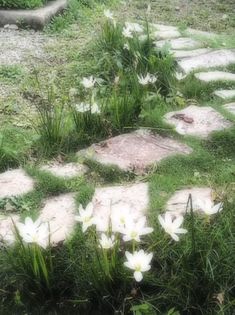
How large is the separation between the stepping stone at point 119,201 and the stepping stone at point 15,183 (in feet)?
1.22

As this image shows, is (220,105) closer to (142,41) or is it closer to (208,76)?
(208,76)

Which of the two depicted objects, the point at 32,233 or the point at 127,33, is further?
the point at 127,33

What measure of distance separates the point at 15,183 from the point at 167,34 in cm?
280

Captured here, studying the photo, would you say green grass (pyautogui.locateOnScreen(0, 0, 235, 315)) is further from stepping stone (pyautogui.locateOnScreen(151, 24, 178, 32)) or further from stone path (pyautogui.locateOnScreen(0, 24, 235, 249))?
A: stepping stone (pyautogui.locateOnScreen(151, 24, 178, 32))

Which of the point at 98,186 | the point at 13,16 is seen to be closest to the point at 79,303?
the point at 98,186

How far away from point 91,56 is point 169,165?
191cm

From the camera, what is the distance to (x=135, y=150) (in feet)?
9.43

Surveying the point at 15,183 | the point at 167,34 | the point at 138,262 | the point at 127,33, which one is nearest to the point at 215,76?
the point at 127,33

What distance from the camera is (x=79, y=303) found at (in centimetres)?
200

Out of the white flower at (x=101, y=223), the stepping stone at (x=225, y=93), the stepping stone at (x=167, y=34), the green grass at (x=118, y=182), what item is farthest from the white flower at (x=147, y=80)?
the stepping stone at (x=167, y=34)

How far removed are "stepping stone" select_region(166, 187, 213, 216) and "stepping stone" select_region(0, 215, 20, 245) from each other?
72 centimetres

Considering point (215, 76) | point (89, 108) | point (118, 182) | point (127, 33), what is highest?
point (127, 33)

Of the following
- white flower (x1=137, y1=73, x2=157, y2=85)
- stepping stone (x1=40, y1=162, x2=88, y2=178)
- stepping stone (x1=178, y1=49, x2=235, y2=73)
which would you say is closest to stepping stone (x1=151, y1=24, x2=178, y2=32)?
stepping stone (x1=178, y1=49, x2=235, y2=73)

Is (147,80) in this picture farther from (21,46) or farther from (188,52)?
(21,46)
